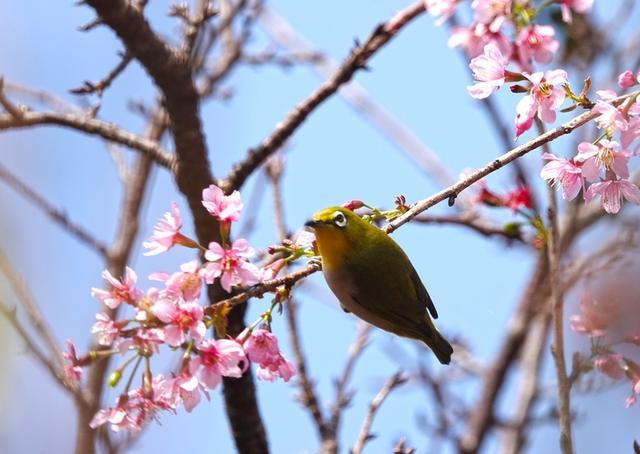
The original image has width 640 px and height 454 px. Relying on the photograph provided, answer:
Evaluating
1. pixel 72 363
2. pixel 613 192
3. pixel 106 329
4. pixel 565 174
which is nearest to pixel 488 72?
pixel 565 174

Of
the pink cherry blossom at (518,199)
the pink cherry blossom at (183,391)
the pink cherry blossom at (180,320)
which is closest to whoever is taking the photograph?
the pink cherry blossom at (180,320)

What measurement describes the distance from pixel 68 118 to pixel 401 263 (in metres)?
1.26

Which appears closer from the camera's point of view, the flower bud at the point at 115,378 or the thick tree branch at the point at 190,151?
Result: the flower bud at the point at 115,378

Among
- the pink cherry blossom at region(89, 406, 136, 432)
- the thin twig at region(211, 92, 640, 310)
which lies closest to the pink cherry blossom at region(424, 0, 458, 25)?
the thin twig at region(211, 92, 640, 310)

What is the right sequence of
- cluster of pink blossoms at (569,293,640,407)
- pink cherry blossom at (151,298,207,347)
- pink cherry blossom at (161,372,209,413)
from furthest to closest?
cluster of pink blossoms at (569,293,640,407) → pink cherry blossom at (161,372,209,413) → pink cherry blossom at (151,298,207,347)

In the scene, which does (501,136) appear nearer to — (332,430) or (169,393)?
(332,430)

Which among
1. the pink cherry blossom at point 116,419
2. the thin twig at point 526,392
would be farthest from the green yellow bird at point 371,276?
the thin twig at point 526,392

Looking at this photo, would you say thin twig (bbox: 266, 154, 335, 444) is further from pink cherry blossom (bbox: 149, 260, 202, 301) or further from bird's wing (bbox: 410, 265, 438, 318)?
pink cherry blossom (bbox: 149, 260, 202, 301)

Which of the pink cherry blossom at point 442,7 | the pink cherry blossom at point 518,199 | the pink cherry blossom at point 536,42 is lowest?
the pink cherry blossom at point 518,199

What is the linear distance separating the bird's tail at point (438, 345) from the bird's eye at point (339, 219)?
0.38 m

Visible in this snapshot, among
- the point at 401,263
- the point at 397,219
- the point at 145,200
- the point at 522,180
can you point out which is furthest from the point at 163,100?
the point at 145,200

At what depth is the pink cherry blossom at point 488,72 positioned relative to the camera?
94.8 inches

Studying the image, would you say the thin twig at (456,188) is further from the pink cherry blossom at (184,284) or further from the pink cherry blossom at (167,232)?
the pink cherry blossom at (167,232)

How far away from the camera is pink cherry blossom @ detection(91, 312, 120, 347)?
2129 millimetres
